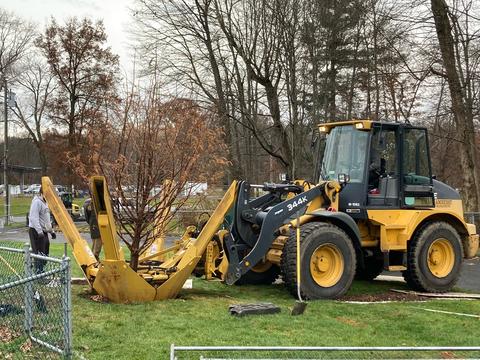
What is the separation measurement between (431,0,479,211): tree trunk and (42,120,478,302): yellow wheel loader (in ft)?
28.4

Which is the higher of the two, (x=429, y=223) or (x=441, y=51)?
(x=441, y=51)

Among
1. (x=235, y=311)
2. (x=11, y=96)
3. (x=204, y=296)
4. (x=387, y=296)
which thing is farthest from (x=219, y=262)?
(x=11, y=96)

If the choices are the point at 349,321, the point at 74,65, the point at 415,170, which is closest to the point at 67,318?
the point at 349,321

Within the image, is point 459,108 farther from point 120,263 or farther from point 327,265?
point 120,263

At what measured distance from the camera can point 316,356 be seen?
19.0ft

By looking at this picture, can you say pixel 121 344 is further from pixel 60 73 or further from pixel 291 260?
pixel 60 73

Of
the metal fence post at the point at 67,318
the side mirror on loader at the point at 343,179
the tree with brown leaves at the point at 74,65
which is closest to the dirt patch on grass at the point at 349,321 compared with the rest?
the side mirror on loader at the point at 343,179

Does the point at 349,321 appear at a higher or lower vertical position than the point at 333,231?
lower

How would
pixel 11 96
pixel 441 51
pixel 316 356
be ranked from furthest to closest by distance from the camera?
pixel 11 96 → pixel 441 51 → pixel 316 356

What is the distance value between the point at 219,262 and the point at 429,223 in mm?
4108

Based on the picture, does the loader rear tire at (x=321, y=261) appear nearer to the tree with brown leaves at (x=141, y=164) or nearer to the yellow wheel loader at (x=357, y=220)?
the yellow wheel loader at (x=357, y=220)

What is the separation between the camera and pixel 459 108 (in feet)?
62.7

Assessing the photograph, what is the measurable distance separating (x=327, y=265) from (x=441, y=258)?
110 inches

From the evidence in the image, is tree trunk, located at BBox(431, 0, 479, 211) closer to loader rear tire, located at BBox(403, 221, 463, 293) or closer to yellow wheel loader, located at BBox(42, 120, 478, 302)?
yellow wheel loader, located at BBox(42, 120, 478, 302)
